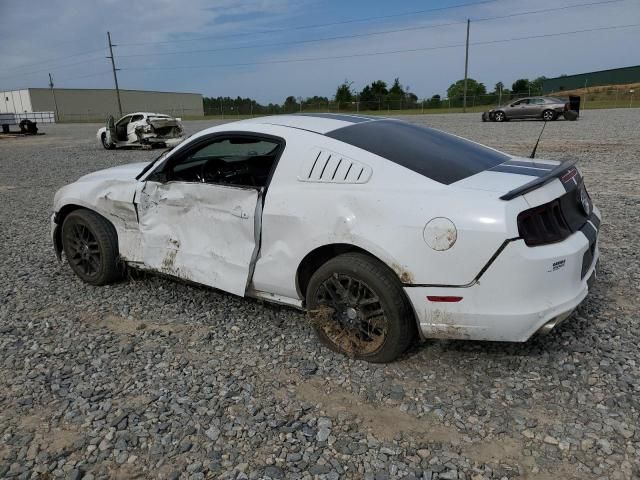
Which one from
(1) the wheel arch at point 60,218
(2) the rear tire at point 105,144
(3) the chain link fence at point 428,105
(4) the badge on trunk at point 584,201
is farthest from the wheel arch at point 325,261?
(3) the chain link fence at point 428,105

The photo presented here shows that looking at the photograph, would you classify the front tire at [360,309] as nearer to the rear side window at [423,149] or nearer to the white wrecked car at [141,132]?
the rear side window at [423,149]

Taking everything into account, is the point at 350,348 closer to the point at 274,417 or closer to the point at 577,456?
the point at 274,417

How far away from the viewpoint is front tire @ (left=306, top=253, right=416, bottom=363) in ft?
9.63

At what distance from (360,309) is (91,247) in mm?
2798

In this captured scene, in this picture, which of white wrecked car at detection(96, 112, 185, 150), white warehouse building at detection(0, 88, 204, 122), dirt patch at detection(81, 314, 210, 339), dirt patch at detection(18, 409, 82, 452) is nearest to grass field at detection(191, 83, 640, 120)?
white wrecked car at detection(96, 112, 185, 150)

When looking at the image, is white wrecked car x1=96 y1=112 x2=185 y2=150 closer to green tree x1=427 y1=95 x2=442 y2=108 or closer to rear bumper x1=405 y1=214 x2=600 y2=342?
rear bumper x1=405 y1=214 x2=600 y2=342

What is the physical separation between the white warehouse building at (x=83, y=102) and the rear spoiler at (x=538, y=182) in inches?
3022

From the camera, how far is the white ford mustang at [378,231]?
2.66 metres

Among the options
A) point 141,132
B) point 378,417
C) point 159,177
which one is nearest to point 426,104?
point 141,132

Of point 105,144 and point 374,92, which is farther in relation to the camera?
point 374,92

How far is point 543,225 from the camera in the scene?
272 centimetres

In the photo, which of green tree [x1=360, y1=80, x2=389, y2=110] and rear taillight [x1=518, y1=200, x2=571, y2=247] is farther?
green tree [x1=360, y1=80, x2=389, y2=110]

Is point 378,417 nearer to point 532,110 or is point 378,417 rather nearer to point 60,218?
point 60,218

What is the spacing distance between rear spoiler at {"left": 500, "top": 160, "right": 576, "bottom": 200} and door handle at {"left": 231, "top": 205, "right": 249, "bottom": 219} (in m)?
1.67
